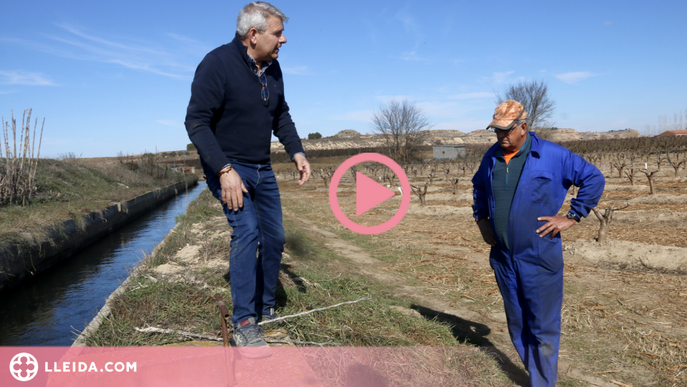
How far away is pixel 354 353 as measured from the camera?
2670mm

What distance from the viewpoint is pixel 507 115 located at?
2.58 meters

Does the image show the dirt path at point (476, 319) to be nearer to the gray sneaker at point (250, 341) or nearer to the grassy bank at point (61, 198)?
the gray sneaker at point (250, 341)

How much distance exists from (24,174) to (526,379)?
46.5 ft

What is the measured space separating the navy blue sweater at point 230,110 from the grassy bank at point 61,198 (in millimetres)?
7352

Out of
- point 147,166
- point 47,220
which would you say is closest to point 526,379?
point 47,220

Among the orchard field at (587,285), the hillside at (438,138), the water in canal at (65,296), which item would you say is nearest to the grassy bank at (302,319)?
the orchard field at (587,285)

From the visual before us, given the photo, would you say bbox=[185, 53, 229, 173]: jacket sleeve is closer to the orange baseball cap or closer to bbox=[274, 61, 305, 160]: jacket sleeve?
bbox=[274, 61, 305, 160]: jacket sleeve

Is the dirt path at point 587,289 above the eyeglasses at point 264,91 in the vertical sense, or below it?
below

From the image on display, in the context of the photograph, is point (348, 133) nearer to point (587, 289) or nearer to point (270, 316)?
point (587, 289)

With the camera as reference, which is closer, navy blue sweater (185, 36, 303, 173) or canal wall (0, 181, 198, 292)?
navy blue sweater (185, 36, 303, 173)

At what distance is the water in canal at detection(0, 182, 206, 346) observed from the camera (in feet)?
19.2

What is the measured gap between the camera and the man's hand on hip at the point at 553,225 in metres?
2.54

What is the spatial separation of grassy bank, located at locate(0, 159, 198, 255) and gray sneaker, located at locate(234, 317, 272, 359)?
7369 mm

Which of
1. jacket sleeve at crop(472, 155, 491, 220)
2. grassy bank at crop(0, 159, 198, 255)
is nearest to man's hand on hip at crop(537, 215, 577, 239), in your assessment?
jacket sleeve at crop(472, 155, 491, 220)
